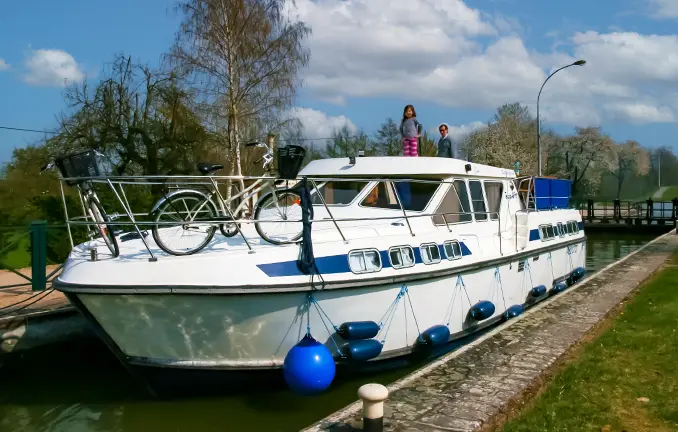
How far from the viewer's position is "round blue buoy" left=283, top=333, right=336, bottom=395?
19.7ft

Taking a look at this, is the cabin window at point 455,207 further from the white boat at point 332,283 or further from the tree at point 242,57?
the tree at point 242,57

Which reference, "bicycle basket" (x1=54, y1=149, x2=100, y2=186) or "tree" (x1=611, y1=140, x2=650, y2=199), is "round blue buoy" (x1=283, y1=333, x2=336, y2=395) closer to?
"bicycle basket" (x1=54, y1=149, x2=100, y2=186)

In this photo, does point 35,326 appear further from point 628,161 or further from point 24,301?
point 628,161

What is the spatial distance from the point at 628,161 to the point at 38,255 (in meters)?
64.3

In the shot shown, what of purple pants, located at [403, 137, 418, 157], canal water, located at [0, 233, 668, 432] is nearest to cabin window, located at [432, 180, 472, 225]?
purple pants, located at [403, 137, 418, 157]

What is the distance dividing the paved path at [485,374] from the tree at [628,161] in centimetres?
5717

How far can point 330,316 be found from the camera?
6.88 metres

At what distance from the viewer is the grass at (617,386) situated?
197 inches

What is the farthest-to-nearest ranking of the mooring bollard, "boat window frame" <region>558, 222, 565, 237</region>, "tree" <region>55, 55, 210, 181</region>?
"tree" <region>55, 55, 210, 181</region>
"boat window frame" <region>558, 222, 565, 237</region>
the mooring bollard

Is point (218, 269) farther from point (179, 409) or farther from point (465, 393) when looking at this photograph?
point (465, 393)

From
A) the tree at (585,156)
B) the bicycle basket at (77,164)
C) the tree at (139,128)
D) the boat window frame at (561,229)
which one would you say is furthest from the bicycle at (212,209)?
the tree at (585,156)

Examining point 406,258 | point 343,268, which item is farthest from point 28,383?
point 406,258

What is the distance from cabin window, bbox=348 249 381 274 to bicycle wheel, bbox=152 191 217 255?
5.44 feet

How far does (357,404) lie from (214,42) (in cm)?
1868
